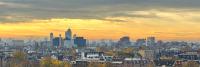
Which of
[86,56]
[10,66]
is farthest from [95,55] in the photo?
[10,66]

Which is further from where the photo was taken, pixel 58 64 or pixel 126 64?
pixel 126 64

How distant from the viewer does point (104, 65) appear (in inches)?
3093

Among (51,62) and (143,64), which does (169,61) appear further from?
(51,62)

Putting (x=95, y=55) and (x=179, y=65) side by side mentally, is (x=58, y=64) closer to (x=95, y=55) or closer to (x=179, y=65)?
(x=179, y=65)

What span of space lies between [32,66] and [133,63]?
15922 millimetres

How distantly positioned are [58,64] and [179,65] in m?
14.1

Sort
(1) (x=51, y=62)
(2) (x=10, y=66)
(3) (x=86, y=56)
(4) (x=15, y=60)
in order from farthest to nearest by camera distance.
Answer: (3) (x=86, y=56) → (4) (x=15, y=60) → (1) (x=51, y=62) → (2) (x=10, y=66)

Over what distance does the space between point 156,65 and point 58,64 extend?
467 inches

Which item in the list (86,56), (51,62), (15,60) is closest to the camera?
(51,62)

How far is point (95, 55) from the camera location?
10138 cm

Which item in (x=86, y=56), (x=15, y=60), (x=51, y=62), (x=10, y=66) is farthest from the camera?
(x=86, y=56)

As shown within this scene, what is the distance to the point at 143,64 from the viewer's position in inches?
3337

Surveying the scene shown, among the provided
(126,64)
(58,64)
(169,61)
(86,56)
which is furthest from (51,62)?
(86,56)

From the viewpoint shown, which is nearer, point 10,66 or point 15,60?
point 10,66
